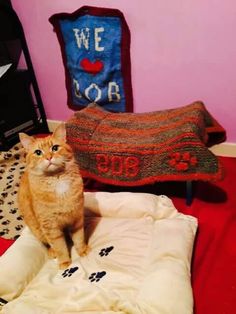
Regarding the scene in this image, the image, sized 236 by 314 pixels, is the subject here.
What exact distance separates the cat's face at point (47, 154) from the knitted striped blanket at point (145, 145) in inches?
19.8

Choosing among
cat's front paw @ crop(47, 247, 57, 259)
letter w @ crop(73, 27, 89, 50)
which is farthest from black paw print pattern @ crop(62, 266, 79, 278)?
letter w @ crop(73, 27, 89, 50)

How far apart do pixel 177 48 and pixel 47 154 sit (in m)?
1.19

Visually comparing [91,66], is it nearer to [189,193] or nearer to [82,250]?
[189,193]

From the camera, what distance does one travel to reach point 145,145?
168 centimetres

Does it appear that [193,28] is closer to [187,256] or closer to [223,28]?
[223,28]

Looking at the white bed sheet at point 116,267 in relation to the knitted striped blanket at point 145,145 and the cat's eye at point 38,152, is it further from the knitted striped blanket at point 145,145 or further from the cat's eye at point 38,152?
the cat's eye at point 38,152

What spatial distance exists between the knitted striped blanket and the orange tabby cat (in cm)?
45

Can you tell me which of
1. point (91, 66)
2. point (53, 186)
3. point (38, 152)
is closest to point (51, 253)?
point (53, 186)

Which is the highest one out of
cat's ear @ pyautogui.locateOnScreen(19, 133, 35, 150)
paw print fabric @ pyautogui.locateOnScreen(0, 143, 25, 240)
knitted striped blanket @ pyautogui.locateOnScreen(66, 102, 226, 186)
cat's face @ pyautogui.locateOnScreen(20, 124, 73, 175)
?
cat's ear @ pyautogui.locateOnScreen(19, 133, 35, 150)

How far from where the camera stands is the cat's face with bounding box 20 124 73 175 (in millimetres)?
1194

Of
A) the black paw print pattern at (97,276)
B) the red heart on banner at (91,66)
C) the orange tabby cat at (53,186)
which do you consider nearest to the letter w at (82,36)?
the red heart on banner at (91,66)

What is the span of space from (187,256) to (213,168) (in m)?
0.46

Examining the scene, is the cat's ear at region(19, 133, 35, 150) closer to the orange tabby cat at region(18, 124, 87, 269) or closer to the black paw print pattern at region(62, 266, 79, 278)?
the orange tabby cat at region(18, 124, 87, 269)

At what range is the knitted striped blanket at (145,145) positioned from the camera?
1.58m
